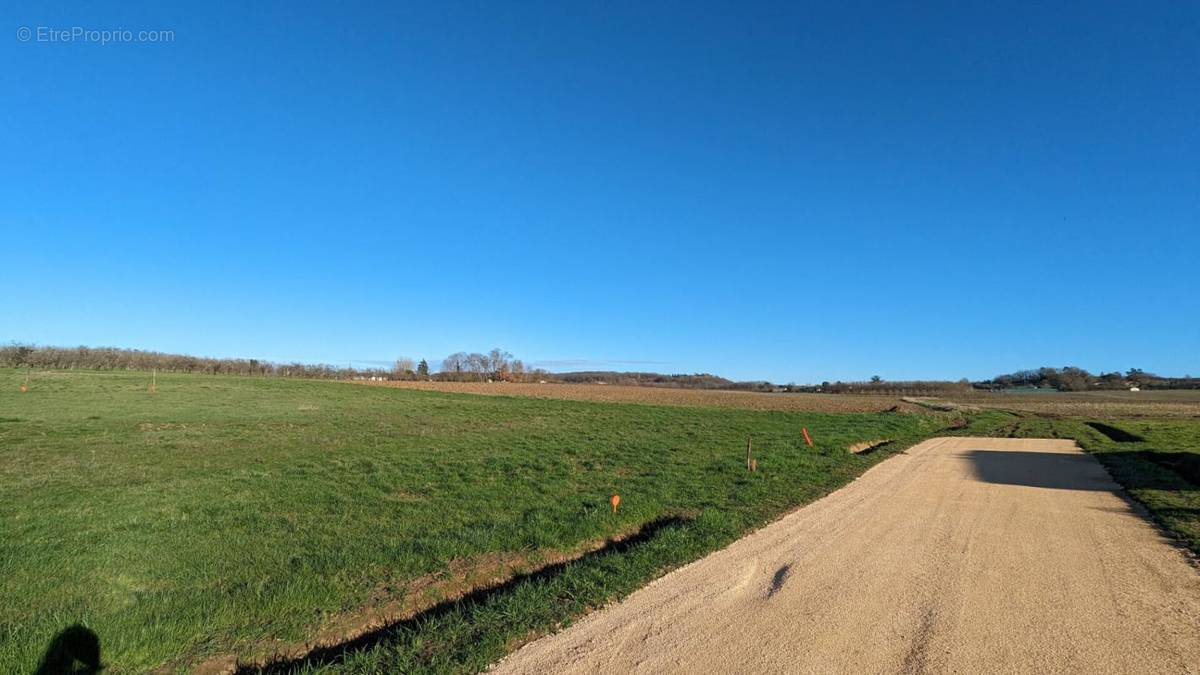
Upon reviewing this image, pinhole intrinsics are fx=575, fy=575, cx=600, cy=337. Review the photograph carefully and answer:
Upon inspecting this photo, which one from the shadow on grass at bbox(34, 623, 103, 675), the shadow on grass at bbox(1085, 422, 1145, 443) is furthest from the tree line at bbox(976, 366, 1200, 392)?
the shadow on grass at bbox(34, 623, 103, 675)

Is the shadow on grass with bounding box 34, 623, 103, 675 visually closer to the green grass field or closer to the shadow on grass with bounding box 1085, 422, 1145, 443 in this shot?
the green grass field

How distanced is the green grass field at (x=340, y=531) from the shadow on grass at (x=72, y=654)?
113 mm

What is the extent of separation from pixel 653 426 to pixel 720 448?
1120cm

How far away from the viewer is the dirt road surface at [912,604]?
15.9 ft

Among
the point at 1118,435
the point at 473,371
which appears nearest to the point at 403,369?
the point at 473,371

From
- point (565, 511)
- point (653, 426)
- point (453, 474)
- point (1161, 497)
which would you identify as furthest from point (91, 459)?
point (1161, 497)

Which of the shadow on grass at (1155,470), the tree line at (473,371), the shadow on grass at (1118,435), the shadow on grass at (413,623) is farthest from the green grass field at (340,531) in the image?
the tree line at (473,371)

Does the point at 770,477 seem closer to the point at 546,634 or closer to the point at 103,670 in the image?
the point at 546,634

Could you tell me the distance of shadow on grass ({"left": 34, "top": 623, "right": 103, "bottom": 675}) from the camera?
4.75 m

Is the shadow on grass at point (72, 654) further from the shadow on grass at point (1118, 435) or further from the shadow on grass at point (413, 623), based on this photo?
the shadow on grass at point (1118, 435)

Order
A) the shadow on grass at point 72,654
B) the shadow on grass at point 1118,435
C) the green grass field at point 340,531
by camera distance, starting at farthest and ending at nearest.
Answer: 1. the shadow on grass at point 1118,435
2. the green grass field at point 340,531
3. the shadow on grass at point 72,654

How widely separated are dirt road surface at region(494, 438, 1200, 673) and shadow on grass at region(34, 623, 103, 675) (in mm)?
3472

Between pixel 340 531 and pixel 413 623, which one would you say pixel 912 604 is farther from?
pixel 340 531

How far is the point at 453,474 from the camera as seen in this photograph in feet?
49.3
